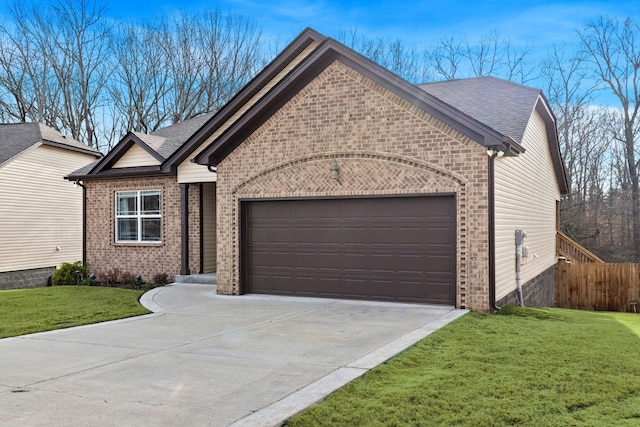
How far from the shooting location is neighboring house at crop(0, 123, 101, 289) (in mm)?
22500

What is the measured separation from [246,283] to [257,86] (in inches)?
210

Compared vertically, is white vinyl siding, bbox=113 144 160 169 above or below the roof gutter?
above

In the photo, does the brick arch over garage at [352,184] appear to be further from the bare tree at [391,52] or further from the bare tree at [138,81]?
the bare tree at [391,52]

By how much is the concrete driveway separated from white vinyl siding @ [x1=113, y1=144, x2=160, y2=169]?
7.48 metres

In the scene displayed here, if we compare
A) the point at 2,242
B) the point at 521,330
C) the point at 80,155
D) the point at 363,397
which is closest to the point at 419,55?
the point at 80,155

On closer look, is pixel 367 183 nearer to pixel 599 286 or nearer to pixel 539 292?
pixel 539 292

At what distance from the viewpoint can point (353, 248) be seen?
12.8m

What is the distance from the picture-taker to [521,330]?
9.25 meters

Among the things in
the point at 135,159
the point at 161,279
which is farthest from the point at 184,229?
the point at 135,159

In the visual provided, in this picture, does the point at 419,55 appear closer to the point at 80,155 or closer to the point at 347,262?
the point at 80,155

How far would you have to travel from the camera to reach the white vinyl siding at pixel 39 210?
2248cm

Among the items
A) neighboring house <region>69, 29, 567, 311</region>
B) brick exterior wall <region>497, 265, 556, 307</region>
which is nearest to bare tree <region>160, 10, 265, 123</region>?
neighboring house <region>69, 29, 567, 311</region>

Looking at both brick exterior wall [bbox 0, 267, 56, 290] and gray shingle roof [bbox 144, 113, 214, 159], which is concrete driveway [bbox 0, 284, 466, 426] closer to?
gray shingle roof [bbox 144, 113, 214, 159]

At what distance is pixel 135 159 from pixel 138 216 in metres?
1.85
